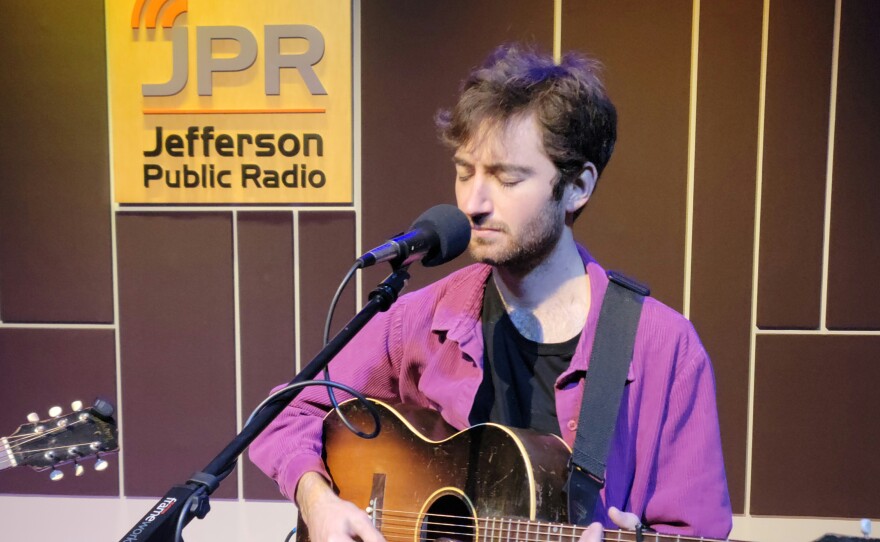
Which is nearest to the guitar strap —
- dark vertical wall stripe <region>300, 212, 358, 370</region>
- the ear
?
the ear

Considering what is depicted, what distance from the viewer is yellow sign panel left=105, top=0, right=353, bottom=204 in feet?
7.91

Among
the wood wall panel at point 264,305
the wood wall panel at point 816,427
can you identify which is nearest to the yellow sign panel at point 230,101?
the wood wall panel at point 264,305

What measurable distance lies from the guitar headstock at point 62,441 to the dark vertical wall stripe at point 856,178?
2379 mm

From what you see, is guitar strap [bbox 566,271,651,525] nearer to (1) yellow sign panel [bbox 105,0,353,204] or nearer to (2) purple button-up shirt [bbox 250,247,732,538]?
(2) purple button-up shirt [bbox 250,247,732,538]

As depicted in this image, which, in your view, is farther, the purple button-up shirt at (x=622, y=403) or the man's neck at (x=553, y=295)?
the man's neck at (x=553, y=295)

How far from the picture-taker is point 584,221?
2475 millimetres

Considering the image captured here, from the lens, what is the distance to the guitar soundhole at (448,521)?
4.15ft

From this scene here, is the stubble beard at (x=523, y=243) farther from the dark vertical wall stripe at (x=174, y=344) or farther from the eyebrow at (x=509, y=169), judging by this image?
the dark vertical wall stripe at (x=174, y=344)

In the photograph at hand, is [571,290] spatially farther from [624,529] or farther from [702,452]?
[624,529]

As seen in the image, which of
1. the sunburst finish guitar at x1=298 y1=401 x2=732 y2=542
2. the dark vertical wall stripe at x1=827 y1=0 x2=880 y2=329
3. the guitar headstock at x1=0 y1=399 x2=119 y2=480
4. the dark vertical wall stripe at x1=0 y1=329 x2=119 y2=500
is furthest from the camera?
the dark vertical wall stripe at x1=0 y1=329 x2=119 y2=500

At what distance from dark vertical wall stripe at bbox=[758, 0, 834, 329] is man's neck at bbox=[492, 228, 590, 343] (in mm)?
1227

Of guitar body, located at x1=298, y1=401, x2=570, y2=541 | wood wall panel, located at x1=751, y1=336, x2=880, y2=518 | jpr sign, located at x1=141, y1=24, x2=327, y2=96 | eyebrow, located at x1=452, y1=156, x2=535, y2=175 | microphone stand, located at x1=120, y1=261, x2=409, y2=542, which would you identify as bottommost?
wood wall panel, located at x1=751, y1=336, x2=880, y2=518

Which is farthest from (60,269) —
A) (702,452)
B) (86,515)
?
(702,452)

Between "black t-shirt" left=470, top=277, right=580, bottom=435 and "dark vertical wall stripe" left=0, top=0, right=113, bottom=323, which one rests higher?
"dark vertical wall stripe" left=0, top=0, right=113, bottom=323
